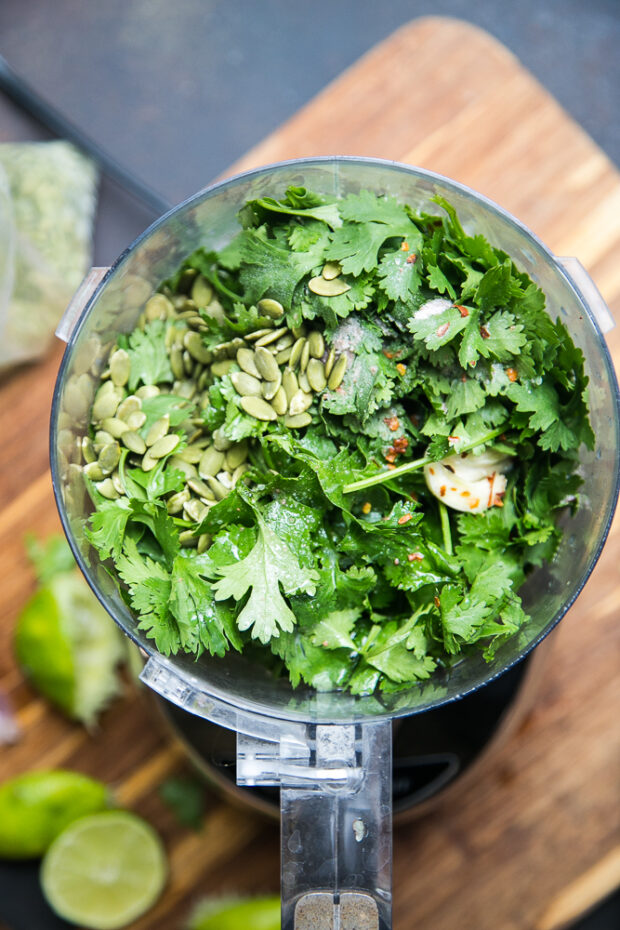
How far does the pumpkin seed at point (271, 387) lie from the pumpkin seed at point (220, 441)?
7 centimetres

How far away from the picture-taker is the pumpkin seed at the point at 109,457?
3.38 ft

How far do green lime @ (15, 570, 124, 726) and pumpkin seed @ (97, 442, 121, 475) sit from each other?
1.31ft

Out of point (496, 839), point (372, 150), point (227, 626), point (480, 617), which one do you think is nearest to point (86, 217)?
point (372, 150)

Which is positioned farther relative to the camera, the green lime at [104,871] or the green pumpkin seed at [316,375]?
the green lime at [104,871]

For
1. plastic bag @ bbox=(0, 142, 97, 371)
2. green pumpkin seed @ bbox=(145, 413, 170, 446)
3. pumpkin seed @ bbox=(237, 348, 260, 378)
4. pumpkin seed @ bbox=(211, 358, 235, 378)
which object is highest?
pumpkin seed @ bbox=(237, 348, 260, 378)

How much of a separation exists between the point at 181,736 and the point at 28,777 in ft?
1.00

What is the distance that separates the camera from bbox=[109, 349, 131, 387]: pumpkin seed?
1.06 meters

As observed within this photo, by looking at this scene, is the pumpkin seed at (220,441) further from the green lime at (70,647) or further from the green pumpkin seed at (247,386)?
the green lime at (70,647)

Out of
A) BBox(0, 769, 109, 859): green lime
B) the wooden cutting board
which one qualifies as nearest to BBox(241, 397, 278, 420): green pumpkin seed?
the wooden cutting board

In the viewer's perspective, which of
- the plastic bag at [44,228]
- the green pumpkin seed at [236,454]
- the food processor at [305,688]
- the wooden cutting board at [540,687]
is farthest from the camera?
the plastic bag at [44,228]

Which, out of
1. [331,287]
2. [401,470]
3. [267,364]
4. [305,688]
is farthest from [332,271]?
[305,688]

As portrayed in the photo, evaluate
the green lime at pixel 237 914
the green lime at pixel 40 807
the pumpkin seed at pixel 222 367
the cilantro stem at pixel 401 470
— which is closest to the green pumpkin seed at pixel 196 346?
the pumpkin seed at pixel 222 367

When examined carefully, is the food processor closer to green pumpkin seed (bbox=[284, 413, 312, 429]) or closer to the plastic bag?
green pumpkin seed (bbox=[284, 413, 312, 429])

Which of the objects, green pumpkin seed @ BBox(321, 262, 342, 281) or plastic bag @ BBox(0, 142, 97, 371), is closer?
green pumpkin seed @ BBox(321, 262, 342, 281)
